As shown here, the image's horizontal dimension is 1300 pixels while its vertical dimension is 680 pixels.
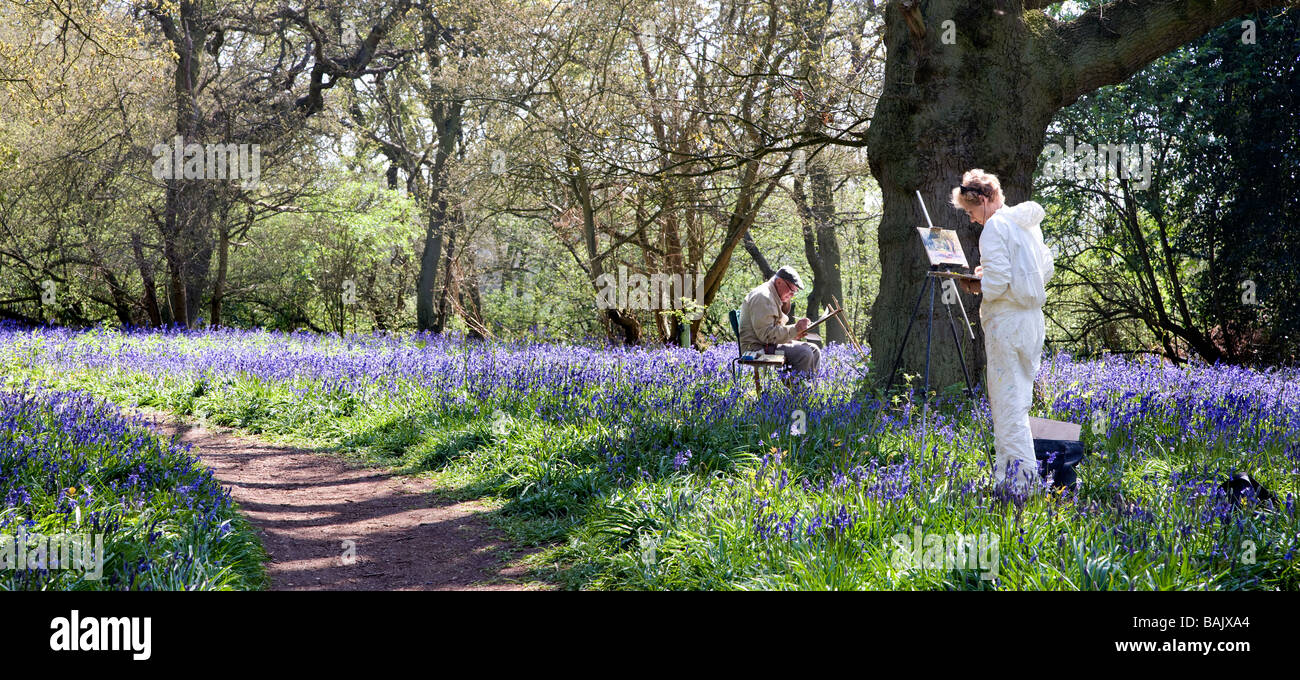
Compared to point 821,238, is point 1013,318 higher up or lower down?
lower down

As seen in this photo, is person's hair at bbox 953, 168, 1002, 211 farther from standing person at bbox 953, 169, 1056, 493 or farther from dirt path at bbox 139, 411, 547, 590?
dirt path at bbox 139, 411, 547, 590

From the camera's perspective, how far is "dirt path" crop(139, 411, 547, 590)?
481 centimetres

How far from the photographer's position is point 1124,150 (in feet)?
45.1

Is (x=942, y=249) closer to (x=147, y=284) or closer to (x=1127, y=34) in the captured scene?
(x=1127, y=34)

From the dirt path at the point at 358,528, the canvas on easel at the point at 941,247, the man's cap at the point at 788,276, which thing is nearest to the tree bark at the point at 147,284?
the dirt path at the point at 358,528

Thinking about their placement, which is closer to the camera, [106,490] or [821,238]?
[106,490]

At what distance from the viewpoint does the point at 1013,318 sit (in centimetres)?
519

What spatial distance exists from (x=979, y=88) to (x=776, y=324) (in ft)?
9.47

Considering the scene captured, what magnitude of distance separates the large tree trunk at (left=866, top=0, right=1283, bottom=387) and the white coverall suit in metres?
2.89

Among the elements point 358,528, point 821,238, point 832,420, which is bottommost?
point 358,528

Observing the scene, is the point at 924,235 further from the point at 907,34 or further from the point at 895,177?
the point at 907,34

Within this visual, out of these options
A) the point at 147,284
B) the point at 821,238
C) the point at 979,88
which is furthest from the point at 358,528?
the point at 147,284

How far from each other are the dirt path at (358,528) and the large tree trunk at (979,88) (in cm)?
450
